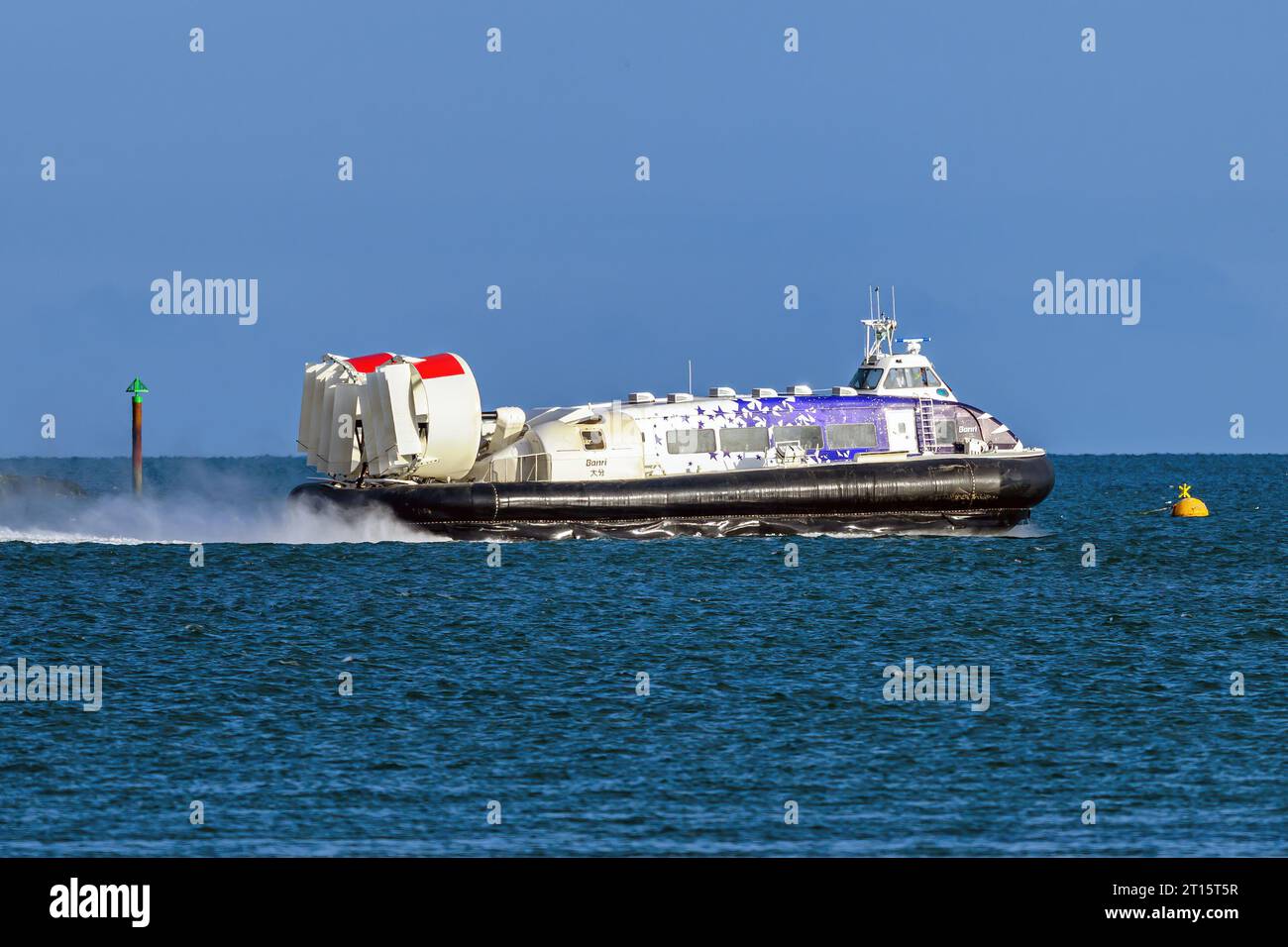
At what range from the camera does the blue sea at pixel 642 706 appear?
14.4 metres

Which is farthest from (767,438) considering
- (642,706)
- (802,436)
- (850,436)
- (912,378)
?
(642,706)

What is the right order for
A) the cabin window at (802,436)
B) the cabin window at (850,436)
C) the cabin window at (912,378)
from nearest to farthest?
the cabin window at (802,436) → the cabin window at (850,436) → the cabin window at (912,378)

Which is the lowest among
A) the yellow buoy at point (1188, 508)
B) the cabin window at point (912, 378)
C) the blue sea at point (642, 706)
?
the blue sea at point (642, 706)

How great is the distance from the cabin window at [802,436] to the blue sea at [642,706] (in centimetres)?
245

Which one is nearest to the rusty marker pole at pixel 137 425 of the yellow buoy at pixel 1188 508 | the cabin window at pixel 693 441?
the cabin window at pixel 693 441

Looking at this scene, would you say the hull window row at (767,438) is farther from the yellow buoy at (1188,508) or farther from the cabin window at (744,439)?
the yellow buoy at (1188,508)

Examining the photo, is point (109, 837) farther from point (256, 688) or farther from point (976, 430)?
point (976, 430)

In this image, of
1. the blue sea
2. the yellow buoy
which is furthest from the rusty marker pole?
the yellow buoy

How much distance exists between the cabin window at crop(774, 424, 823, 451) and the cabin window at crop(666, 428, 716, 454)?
4.60 feet

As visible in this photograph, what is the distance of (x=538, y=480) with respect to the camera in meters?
34.5

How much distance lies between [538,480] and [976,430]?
9235 millimetres

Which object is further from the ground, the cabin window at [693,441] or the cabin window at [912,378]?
the cabin window at [912,378]

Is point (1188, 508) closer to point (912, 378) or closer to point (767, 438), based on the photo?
point (912, 378)

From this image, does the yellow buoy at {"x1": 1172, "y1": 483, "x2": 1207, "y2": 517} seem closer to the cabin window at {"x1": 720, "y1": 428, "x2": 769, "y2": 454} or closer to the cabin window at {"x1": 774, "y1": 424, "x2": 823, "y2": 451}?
the cabin window at {"x1": 774, "y1": 424, "x2": 823, "y2": 451}
